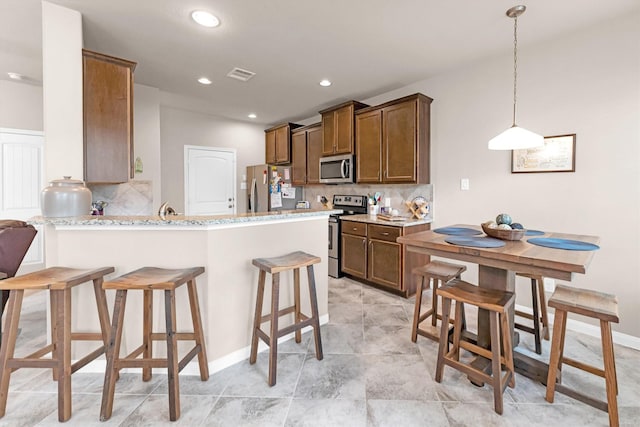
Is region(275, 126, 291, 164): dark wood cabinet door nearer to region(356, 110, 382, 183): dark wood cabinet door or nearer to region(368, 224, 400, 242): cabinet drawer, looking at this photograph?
region(356, 110, 382, 183): dark wood cabinet door

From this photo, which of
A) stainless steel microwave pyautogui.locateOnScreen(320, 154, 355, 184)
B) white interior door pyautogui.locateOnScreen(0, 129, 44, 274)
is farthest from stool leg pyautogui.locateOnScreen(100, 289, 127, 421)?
white interior door pyautogui.locateOnScreen(0, 129, 44, 274)

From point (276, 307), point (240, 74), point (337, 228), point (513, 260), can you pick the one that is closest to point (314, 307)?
point (276, 307)

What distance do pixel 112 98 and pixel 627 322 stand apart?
14.6ft

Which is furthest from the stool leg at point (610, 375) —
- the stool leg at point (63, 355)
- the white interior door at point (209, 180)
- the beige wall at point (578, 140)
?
the white interior door at point (209, 180)

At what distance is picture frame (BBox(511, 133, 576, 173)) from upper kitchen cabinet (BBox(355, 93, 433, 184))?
92 centimetres

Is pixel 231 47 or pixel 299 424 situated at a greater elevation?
pixel 231 47

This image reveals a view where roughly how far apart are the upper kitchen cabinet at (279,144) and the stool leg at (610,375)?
452cm

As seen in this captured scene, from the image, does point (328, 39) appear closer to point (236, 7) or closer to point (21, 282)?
point (236, 7)

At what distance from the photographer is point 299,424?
149 centimetres

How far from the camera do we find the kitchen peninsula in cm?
183

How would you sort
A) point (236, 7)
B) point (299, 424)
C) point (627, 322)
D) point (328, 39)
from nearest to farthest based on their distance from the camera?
point (299, 424) < point (236, 7) < point (627, 322) < point (328, 39)

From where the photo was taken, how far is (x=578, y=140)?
245 cm

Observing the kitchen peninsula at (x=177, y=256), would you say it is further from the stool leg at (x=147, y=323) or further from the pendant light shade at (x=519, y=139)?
the pendant light shade at (x=519, y=139)

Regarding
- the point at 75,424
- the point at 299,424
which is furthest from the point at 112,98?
the point at 299,424
